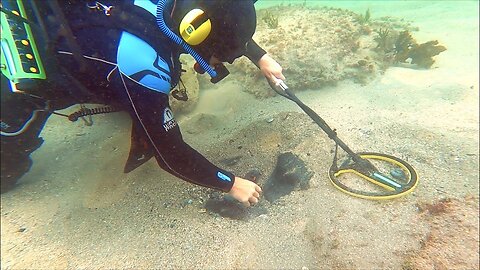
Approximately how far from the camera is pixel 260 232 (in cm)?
235

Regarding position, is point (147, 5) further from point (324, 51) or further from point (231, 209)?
point (324, 51)

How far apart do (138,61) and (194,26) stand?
0.42 m

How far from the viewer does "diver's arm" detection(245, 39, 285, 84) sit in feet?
10.5

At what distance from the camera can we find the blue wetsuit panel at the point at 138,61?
6.07ft

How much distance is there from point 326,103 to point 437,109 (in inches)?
57.4

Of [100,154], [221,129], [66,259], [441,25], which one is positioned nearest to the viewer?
[66,259]

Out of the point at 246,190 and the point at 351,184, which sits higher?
the point at 246,190

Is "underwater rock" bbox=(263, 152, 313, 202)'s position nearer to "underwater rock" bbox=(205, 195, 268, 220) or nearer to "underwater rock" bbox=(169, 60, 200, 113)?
"underwater rock" bbox=(205, 195, 268, 220)

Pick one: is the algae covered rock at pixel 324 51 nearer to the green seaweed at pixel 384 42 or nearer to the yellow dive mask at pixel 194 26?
the green seaweed at pixel 384 42

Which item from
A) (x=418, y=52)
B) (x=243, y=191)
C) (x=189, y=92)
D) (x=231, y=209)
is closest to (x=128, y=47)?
(x=243, y=191)

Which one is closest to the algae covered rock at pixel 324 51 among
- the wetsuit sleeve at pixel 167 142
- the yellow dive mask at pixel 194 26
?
the wetsuit sleeve at pixel 167 142

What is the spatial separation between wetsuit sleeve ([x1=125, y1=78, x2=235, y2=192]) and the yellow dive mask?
44 centimetres

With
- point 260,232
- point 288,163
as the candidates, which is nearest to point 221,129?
point 288,163

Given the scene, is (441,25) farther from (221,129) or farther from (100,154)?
(100,154)
